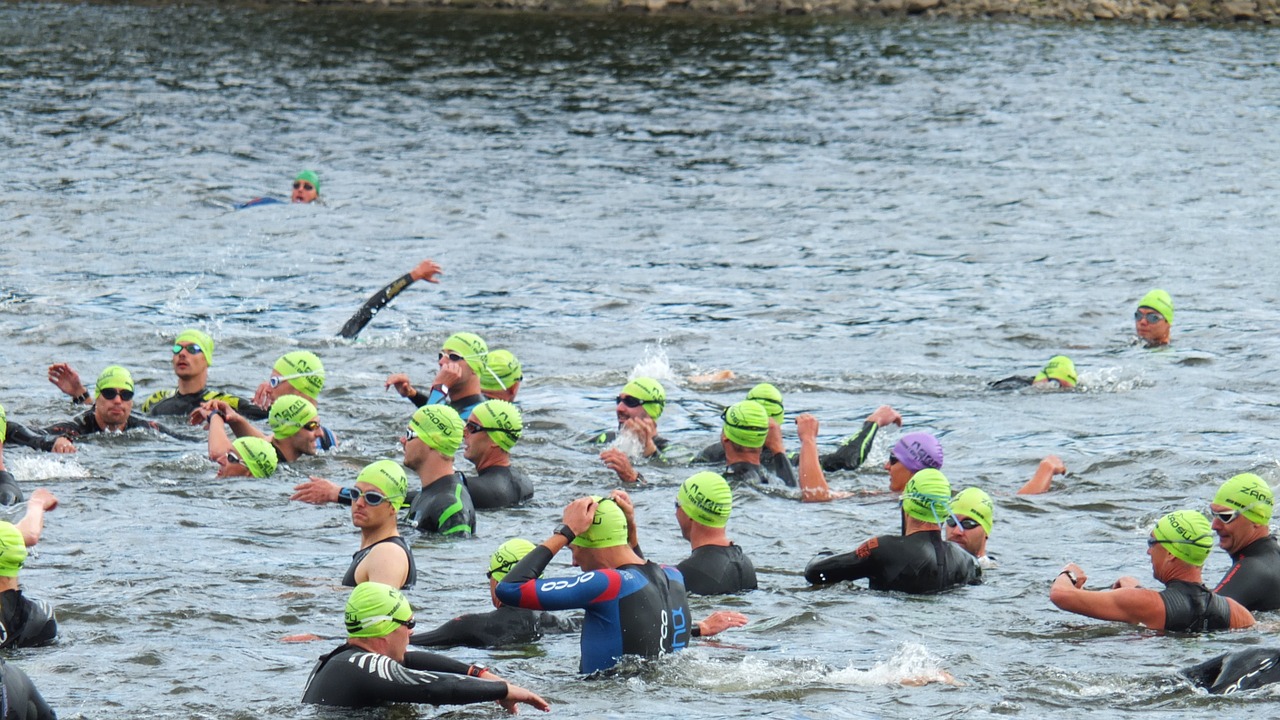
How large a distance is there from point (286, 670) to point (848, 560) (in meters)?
4.50

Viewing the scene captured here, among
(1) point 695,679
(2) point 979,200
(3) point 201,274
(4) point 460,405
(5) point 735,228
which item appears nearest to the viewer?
(1) point 695,679

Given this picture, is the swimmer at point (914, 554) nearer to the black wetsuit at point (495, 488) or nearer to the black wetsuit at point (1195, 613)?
the black wetsuit at point (1195, 613)

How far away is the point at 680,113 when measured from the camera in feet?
140

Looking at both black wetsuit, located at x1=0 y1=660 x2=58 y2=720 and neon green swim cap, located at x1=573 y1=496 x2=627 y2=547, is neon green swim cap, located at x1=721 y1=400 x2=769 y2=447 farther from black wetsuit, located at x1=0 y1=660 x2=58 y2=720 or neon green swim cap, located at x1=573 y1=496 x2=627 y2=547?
black wetsuit, located at x1=0 y1=660 x2=58 y2=720

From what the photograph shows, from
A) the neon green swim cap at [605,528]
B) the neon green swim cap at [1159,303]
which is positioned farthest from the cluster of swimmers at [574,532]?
the neon green swim cap at [1159,303]

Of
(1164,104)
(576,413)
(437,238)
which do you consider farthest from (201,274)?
(1164,104)

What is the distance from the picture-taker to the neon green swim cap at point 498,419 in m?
14.0

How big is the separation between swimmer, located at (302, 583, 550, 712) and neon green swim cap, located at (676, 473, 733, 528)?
2.78 metres

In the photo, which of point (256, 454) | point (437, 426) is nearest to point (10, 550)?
point (437, 426)

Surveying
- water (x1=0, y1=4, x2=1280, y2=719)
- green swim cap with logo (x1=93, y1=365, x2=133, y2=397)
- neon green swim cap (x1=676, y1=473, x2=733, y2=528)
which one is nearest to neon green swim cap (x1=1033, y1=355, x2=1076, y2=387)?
water (x1=0, y1=4, x2=1280, y2=719)

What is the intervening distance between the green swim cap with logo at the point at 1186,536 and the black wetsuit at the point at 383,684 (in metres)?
5.23

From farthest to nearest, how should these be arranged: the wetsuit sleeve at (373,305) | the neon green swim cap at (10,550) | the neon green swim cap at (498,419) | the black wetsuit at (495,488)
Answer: the wetsuit sleeve at (373,305)
the black wetsuit at (495,488)
the neon green swim cap at (498,419)
the neon green swim cap at (10,550)

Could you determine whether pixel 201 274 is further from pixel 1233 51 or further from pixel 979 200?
pixel 1233 51

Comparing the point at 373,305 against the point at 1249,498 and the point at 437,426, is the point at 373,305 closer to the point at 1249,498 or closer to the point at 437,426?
the point at 437,426
